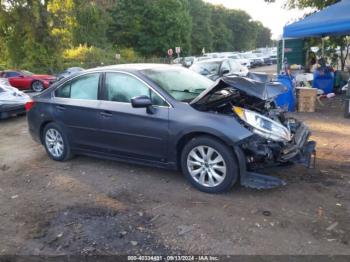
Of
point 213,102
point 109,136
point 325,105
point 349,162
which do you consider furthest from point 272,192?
point 325,105

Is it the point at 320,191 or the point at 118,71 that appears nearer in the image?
the point at 320,191

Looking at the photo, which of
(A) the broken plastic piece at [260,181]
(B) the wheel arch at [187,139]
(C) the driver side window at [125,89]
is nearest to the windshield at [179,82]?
(C) the driver side window at [125,89]

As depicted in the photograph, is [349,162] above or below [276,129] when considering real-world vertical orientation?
below

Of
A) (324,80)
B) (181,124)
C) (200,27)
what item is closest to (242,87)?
(181,124)

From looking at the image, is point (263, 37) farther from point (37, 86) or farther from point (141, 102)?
point (141, 102)

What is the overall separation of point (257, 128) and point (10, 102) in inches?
366

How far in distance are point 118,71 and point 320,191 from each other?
124 inches

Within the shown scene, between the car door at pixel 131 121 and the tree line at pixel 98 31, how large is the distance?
2824cm

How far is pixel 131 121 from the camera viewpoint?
557 cm

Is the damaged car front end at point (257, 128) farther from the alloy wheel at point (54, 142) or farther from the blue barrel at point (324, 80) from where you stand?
the blue barrel at point (324, 80)

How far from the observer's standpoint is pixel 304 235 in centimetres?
397

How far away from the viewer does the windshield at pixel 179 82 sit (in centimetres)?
553

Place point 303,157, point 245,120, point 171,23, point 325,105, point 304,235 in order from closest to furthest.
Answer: point 304,235 → point 245,120 → point 303,157 → point 325,105 → point 171,23

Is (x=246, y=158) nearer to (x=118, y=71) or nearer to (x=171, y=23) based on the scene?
(x=118, y=71)
